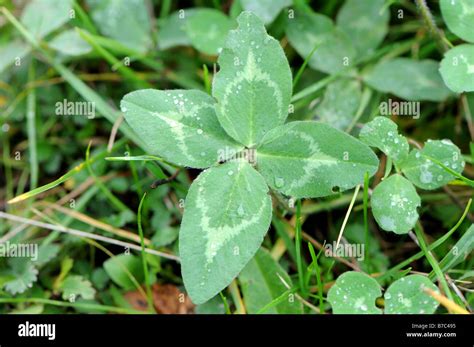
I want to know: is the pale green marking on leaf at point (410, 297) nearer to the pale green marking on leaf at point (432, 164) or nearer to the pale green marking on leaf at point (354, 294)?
the pale green marking on leaf at point (354, 294)

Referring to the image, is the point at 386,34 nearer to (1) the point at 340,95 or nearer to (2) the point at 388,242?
(1) the point at 340,95

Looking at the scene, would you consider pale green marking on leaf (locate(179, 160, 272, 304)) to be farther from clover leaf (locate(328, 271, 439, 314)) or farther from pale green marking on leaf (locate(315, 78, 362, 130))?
pale green marking on leaf (locate(315, 78, 362, 130))

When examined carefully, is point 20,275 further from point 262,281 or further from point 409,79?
point 409,79

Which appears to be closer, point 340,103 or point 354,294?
point 354,294

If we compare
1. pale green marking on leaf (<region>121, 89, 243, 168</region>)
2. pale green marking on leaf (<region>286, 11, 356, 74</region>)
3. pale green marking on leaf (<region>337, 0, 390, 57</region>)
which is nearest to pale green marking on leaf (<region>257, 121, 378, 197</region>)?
pale green marking on leaf (<region>121, 89, 243, 168</region>)

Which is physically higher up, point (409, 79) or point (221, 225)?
point (409, 79)

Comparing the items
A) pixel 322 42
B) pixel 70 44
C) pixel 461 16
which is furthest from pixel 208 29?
pixel 461 16

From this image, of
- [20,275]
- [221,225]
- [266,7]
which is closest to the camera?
[221,225]
